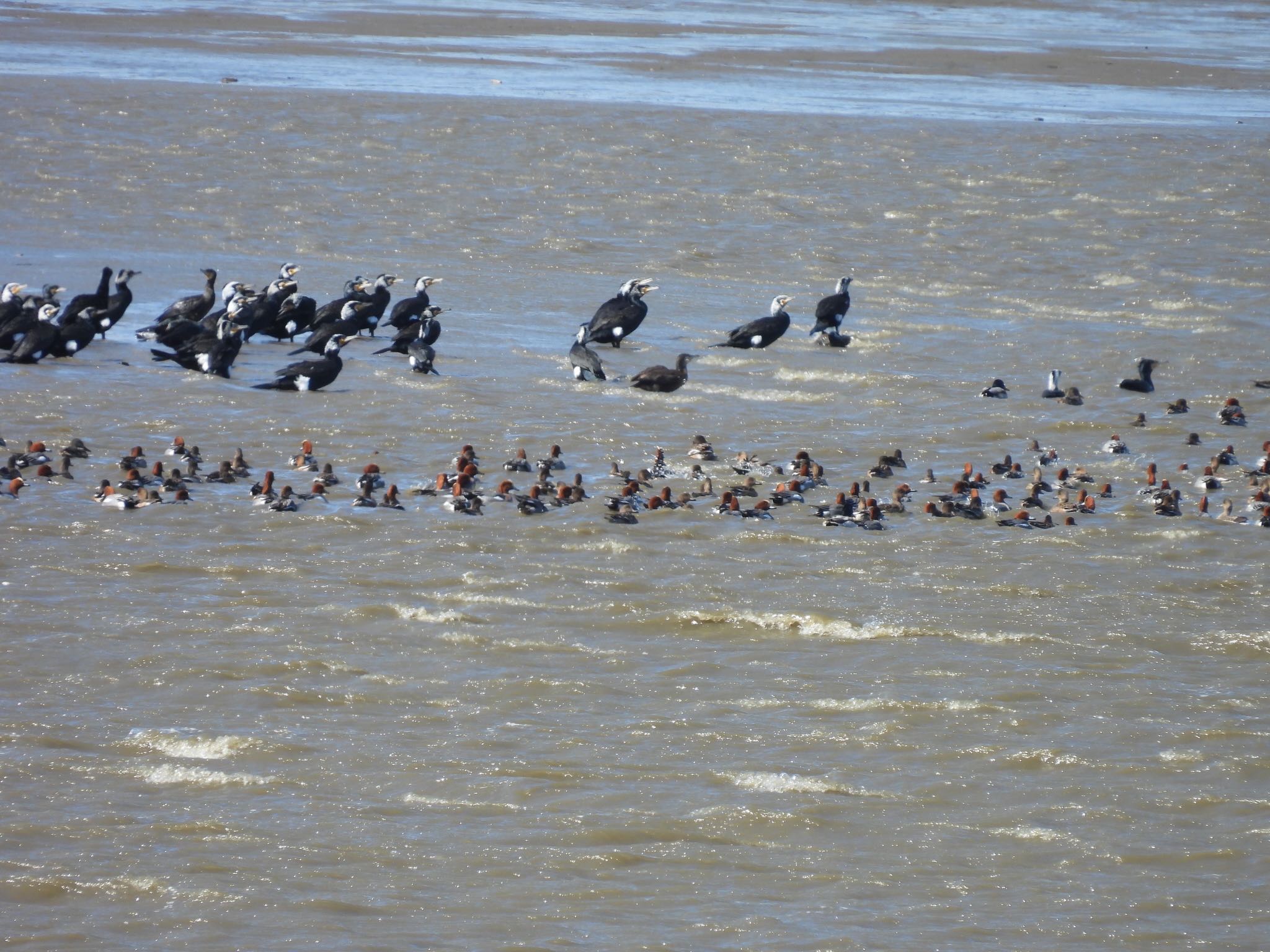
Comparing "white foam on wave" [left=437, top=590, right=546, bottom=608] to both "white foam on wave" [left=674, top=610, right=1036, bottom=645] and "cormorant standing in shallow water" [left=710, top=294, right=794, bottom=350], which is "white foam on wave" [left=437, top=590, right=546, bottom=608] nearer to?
"white foam on wave" [left=674, top=610, right=1036, bottom=645]

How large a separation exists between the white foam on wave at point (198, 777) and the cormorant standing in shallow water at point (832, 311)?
1187 cm

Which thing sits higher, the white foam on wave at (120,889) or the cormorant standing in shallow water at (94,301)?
the cormorant standing in shallow water at (94,301)

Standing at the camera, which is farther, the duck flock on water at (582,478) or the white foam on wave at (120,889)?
the duck flock on water at (582,478)

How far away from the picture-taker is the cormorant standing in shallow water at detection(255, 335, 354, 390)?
16859 millimetres

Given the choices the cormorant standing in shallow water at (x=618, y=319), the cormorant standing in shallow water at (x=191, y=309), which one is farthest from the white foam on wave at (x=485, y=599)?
the cormorant standing in shallow water at (x=191, y=309)

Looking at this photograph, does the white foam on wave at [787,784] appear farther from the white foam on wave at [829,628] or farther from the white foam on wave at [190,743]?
the white foam on wave at [190,743]

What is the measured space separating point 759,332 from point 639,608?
8.17 m

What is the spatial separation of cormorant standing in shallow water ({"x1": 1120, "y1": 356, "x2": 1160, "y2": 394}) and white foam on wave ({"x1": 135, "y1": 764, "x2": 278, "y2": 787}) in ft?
37.1

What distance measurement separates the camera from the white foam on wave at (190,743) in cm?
906

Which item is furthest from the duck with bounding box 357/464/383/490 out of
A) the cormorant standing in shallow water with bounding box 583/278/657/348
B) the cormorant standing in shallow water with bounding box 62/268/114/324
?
the cormorant standing in shallow water with bounding box 62/268/114/324

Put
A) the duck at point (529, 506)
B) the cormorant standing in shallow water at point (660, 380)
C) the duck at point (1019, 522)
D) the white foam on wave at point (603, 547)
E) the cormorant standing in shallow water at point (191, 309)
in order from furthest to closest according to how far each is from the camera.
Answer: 1. the cormorant standing in shallow water at point (191, 309)
2. the cormorant standing in shallow water at point (660, 380)
3. the duck at point (1019, 522)
4. the duck at point (529, 506)
5. the white foam on wave at point (603, 547)

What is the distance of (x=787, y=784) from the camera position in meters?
8.96

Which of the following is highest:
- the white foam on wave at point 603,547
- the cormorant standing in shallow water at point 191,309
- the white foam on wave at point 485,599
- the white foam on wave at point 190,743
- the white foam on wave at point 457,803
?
the cormorant standing in shallow water at point 191,309

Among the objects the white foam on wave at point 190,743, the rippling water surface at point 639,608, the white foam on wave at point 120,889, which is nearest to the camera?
the white foam on wave at point 120,889
